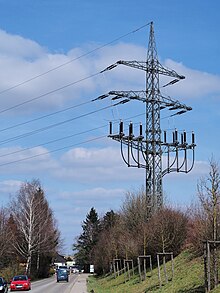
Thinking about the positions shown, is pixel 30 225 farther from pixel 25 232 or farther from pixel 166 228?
pixel 166 228

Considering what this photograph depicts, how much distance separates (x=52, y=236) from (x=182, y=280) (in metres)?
53.8

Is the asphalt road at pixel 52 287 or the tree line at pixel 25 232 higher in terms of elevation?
the tree line at pixel 25 232

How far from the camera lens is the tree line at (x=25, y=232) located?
237ft

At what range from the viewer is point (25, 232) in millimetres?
73875

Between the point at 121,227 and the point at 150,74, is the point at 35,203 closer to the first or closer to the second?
the point at 121,227

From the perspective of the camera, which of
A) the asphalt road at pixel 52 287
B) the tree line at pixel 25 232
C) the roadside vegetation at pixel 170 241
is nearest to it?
the roadside vegetation at pixel 170 241

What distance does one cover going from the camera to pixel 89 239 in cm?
13300

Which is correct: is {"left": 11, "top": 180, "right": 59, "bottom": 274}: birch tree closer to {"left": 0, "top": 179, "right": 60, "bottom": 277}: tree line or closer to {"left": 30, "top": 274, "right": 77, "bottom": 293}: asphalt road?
{"left": 0, "top": 179, "right": 60, "bottom": 277}: tree line

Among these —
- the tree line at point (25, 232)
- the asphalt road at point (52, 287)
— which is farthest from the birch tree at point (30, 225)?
the asphalt road at point (52, 287)

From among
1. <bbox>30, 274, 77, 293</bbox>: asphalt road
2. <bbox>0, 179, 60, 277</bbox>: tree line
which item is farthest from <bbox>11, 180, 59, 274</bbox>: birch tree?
<bbox>30, 274, 77, 293</bbox>: asphalt road

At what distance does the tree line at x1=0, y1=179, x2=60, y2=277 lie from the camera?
7212 cm

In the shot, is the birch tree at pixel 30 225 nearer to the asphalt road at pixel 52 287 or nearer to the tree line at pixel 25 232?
the tree line at pixel 25 232

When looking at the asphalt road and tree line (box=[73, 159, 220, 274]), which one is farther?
the asphalt road

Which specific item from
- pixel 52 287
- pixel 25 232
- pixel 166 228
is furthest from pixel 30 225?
pixel 166 228
